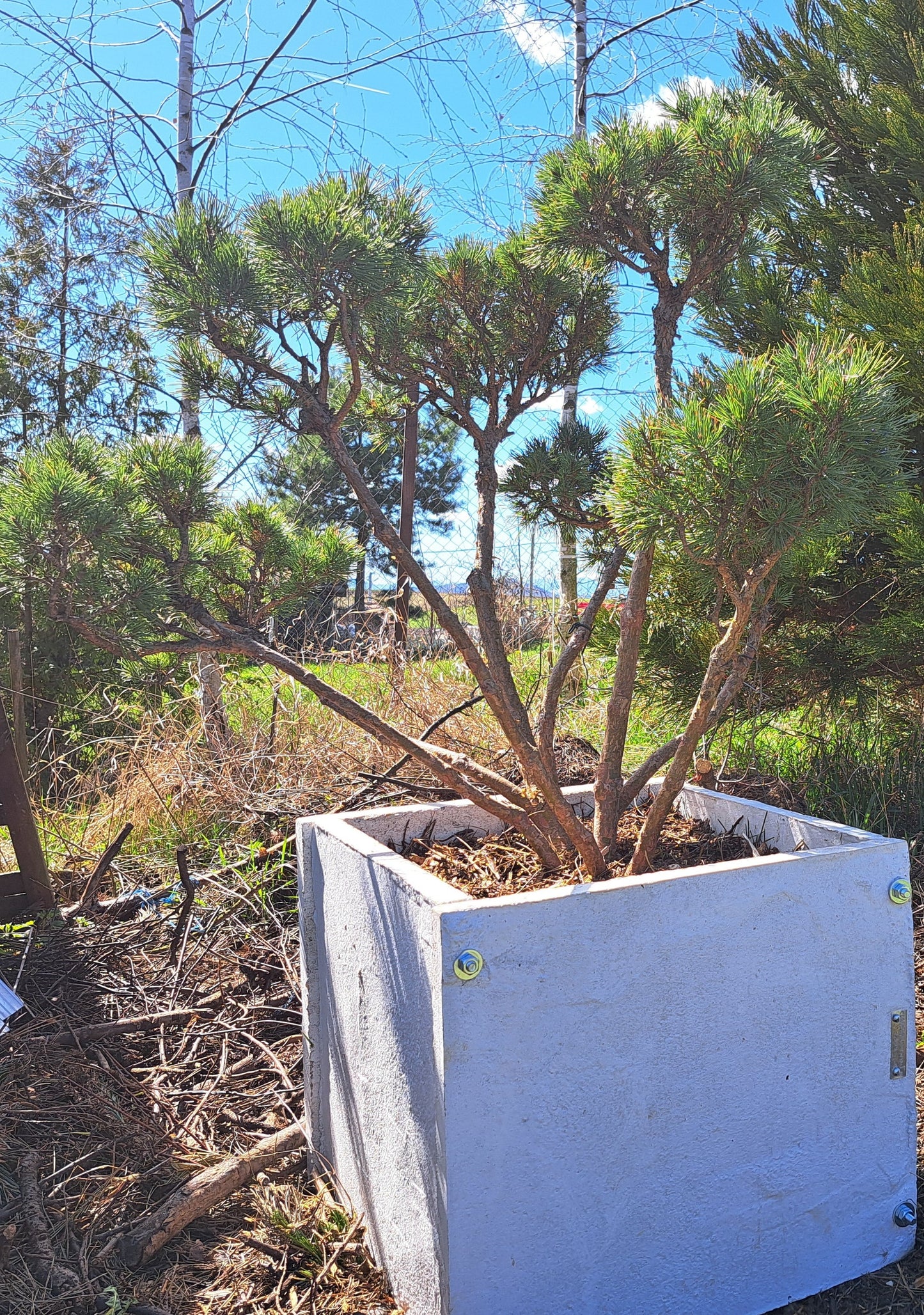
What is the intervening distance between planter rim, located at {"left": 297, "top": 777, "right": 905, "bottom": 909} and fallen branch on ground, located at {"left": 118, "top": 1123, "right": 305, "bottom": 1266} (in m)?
0.61

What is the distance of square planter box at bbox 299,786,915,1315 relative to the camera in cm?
129

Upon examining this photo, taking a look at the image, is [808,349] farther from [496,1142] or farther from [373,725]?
[496,1142]

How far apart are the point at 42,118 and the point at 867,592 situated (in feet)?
14.6

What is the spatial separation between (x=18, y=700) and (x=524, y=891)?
1933mm

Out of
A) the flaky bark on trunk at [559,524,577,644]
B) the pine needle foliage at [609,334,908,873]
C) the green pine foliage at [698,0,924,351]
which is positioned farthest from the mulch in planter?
the green pine foliage at [698,0,924,351]

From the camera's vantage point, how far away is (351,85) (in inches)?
183

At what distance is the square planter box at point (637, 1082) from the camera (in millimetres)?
1291

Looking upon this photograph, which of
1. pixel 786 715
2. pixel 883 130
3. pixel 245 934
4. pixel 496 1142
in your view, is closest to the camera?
pixel 496 1142

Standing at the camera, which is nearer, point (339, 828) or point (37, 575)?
point (37, 575)

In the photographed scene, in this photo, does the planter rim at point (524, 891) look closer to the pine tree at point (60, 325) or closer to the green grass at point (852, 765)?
the green grass at point (852, 765)

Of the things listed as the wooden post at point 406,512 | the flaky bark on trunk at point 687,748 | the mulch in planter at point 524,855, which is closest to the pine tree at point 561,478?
the flaky bark on trunk at point 687,748

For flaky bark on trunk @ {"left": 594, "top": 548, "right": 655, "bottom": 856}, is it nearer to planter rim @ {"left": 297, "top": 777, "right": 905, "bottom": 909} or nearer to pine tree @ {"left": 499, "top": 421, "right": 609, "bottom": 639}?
planter rim @ {"left": 297, "top": 777, "right": 905, "bottom": 909}

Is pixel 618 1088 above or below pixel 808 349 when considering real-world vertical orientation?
below

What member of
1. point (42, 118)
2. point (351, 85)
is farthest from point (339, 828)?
point (42, 118)
